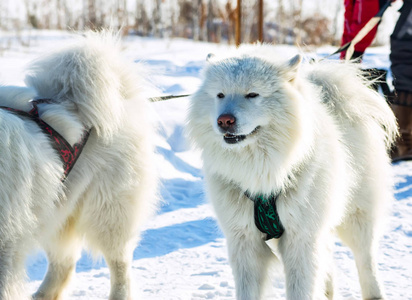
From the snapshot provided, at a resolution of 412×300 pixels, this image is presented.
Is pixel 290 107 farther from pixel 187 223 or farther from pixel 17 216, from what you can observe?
pixel 187 223

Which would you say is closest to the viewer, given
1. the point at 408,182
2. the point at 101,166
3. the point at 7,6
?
the point at 101,166

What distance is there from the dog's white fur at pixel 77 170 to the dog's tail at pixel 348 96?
3.93 ft

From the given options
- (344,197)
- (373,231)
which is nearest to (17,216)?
(344,197)

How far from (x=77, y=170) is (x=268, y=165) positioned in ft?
3.67

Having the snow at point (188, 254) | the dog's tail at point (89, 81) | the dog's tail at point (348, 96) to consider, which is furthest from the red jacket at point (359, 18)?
the dog's tail at point (89, 81)

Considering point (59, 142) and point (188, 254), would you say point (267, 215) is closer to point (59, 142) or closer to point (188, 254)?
point (59, 142)

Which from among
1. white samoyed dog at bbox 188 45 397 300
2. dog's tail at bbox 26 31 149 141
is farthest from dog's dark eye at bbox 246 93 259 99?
dog's tail at bbox 26 31 149 141

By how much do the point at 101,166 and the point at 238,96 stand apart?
98 centimetres

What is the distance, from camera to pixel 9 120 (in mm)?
2369

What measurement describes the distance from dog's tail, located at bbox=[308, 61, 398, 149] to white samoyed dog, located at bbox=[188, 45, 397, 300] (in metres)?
0.29

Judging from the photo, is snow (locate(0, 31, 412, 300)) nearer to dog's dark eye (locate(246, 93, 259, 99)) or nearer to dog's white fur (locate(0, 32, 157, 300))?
dog's white fur (locate(0, 32, 157, 300))

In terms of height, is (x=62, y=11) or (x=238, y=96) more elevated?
(x=238, y=96)

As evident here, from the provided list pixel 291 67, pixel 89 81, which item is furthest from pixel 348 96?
pixel 89 81

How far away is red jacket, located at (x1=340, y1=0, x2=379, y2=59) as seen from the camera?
5346mm
